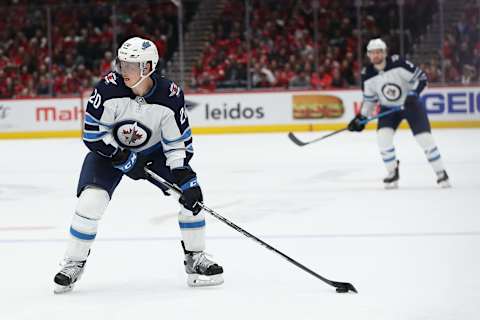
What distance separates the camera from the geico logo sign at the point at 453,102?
1327 centimetres

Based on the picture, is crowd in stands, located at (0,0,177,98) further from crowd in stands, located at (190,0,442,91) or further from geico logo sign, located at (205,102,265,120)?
geico logo sign, located at (205,102,265,120)

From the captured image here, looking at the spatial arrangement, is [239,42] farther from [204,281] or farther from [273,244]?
[204,281]

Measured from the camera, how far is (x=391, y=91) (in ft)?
24.8

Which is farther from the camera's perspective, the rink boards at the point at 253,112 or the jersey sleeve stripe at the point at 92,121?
the rink boards at the point at 253,112

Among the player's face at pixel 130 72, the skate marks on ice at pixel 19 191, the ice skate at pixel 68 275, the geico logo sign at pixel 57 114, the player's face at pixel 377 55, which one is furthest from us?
the geico logo sign at pixel 57 114

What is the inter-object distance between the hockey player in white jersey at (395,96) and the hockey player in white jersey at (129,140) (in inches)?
152

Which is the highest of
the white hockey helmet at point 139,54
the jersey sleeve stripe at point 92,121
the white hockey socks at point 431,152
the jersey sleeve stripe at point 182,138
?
the white hockey helmet at point 139,54

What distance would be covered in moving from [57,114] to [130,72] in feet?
35.8

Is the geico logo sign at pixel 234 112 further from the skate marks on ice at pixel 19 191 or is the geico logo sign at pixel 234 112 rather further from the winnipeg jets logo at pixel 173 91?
the winnipeg jets logo at pixel 173 91

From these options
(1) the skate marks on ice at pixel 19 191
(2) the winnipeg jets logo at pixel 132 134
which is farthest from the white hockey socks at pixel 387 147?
(2) the winnipeg jets logo at pixel 132 134

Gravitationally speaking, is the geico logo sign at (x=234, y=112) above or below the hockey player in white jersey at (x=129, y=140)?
below

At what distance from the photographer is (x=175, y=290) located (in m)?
3.72

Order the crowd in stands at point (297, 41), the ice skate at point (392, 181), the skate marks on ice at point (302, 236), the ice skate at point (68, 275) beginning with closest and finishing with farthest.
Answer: the ice skate at point (68, 275) < the skate marks on ice at point (302, 236) < the ice skate at point (392, 181) < the crowd in stands at point (297, 41)

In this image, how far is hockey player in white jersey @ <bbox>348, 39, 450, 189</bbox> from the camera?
7387mm
